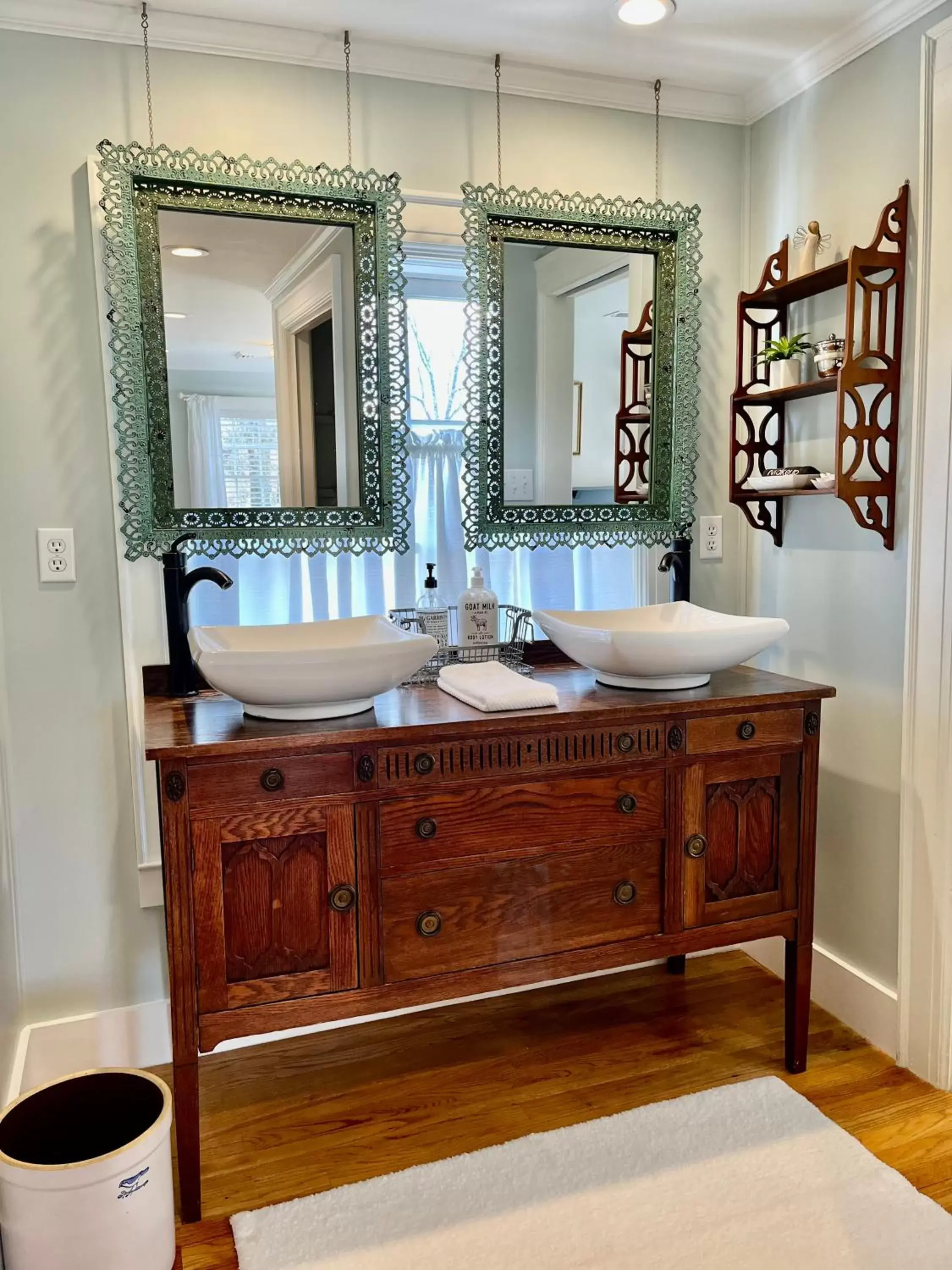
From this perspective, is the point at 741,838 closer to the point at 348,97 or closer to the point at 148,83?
the point at 348,97

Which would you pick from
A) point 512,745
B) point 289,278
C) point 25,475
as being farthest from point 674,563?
point 25,475

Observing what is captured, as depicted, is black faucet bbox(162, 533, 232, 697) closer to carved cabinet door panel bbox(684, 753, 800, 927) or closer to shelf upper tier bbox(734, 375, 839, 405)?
carved cabinet door panel bbox(684, 753, 800, 927)

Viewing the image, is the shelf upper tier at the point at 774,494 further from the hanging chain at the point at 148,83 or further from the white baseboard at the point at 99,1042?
the hanging chain at the point at 148,83

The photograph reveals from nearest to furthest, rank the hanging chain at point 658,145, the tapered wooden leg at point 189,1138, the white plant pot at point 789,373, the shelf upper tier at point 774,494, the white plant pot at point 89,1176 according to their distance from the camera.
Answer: the white plant pot at point 89,1176 < the tapered wooden leg at point 189,1138 < the shelf upper tier at point 774,494 < the white plant pot at point 789,373 < the hanging chain at point 658,145

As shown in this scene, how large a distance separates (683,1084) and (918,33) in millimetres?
2316

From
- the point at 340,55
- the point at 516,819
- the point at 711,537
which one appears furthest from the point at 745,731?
the point at 340,55

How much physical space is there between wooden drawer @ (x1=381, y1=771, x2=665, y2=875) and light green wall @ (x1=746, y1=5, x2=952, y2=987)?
24.4 inches

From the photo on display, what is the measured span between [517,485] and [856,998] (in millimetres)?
1503

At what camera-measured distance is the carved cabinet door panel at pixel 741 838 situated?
1951 millimetres

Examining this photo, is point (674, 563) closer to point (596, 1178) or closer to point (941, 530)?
point (941, 530)

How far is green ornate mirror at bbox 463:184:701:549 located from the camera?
221 centimetres

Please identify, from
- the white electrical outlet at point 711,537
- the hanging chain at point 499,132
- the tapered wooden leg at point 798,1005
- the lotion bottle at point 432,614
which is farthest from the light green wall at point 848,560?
the lotion bottle at point 432,614

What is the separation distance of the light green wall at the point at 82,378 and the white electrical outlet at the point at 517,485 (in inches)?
A: 27.3

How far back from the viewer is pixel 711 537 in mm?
2518
